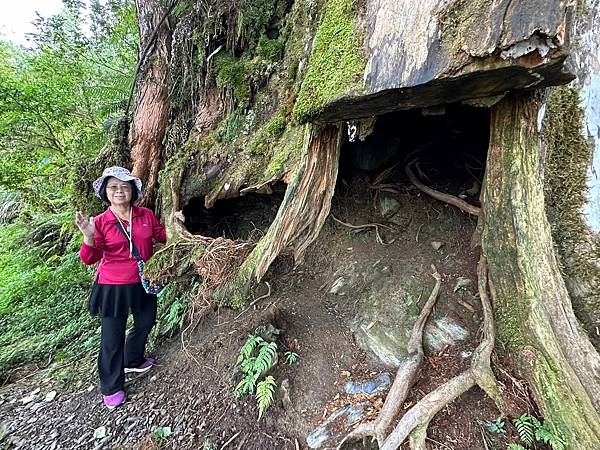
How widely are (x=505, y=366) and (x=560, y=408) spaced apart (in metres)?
0.41

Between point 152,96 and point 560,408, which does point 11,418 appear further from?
point 560,408

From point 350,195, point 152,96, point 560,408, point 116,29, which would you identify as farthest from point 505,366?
point 116,29

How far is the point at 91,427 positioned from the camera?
3.65 m

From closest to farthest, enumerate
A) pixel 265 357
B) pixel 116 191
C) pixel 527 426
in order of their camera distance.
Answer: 1. pixel 527 426
2. pixel 265 357
3. pixel 116 191

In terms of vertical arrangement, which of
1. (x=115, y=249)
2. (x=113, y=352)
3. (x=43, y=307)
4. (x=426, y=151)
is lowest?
(x=43, y=307)

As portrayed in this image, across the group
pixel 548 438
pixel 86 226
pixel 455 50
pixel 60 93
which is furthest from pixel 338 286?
pixel 60 93

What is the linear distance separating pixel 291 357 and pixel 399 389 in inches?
43.3

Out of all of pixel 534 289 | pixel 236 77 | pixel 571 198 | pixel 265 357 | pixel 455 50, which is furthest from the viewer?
pixel 236 77

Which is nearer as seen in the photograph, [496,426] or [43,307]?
[496,426]

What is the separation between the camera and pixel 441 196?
12.8 ft

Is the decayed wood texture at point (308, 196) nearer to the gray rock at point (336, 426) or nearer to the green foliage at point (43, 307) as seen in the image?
the gray rock at point (336, 426)

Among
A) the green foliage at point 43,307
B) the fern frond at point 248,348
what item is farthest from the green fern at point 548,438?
the green foliage at point 43,307

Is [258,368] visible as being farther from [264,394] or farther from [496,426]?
[496,426]

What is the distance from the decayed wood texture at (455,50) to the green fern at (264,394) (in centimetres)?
240
